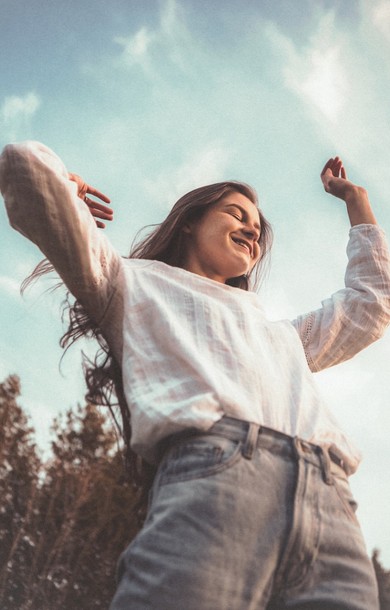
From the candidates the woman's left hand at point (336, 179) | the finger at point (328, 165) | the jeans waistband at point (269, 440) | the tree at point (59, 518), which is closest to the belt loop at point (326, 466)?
the jeans waistband at point (269, 440)

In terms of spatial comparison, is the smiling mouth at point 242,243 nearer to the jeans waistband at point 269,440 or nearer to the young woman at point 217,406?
the young woman at point 217,406

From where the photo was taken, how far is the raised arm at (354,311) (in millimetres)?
2176

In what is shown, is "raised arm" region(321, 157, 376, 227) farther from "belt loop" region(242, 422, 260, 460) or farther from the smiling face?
"belt loop" region(242, 422, 260, 460)

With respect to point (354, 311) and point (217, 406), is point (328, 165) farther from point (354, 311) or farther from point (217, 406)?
point (217, 406)

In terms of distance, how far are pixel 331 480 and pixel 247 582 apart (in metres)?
0.33

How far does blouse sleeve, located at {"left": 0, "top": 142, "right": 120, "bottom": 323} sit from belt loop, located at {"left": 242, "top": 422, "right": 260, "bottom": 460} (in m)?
0.66

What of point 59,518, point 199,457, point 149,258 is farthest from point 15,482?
point 199,457

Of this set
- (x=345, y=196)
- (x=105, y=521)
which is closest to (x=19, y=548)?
(x=105, y=521)

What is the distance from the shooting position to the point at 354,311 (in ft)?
7.22

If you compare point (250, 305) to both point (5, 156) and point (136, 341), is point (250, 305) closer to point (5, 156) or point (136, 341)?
point (136, 341)

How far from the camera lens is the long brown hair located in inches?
78.8

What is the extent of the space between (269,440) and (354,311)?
0.98 meters

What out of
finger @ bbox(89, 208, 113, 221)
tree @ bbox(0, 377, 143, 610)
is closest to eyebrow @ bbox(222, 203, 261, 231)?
finger @ bbox(89, 208, 113, 221)

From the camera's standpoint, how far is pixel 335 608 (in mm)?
1229
